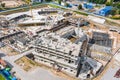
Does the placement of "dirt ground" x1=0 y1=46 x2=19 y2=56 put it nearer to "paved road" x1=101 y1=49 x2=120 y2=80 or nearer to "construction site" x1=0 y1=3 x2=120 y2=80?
"construction site" x1=0 y1=3 x2=120 y2=80

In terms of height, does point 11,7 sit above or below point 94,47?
above

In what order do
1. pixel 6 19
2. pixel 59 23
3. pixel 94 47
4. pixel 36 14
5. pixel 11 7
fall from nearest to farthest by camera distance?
1. pixel 94 47
2. pixel 59 23
3. pixel 6 19
4. pixel 36 14
5. pixel 11 7

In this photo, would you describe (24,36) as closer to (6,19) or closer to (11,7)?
(6,19)

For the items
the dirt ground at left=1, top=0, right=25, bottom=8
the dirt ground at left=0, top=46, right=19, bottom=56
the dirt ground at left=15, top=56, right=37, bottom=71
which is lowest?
the dirt ground at left=15, top=56, right=37, bottom=71

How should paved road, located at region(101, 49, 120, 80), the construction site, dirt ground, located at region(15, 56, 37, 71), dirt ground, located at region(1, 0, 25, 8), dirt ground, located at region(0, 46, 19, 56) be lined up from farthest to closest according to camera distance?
dirt ground, located at region(1, 0, 25, 8), dirt ground, located at region(0, 46, 19, 56), dirt ground, located at region(15, 56, 37, 71), the construction site, paved road, located at region(101, 49, 120, 80)

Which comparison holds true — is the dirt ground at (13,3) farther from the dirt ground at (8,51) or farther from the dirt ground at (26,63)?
the dirt ground at (26,63)

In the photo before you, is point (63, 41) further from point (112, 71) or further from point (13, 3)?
point (13, 3)

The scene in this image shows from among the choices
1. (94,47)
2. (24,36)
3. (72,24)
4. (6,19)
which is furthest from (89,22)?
(6,19)

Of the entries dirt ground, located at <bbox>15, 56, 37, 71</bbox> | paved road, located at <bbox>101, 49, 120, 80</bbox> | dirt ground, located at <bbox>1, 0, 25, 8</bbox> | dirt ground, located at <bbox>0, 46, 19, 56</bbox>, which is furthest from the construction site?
dirt ground, located at <bbox>1, 0, 25, 8</bbox>
